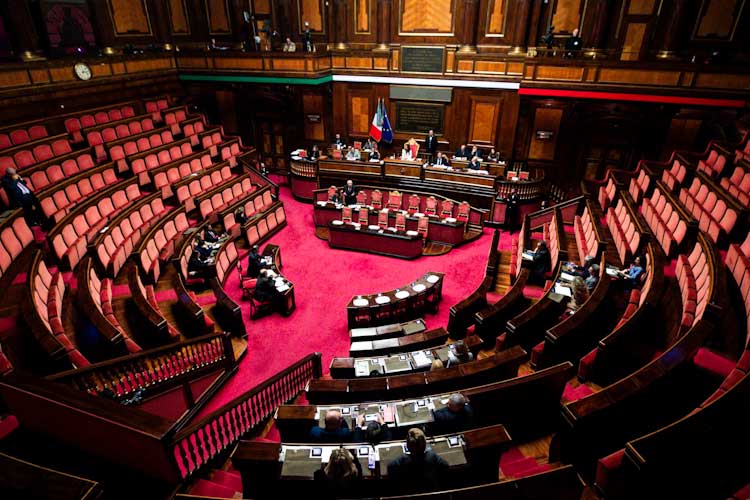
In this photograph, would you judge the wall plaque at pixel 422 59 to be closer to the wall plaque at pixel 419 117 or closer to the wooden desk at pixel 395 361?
the wall plaque at pixel 419 117

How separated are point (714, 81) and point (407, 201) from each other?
629 centimetres

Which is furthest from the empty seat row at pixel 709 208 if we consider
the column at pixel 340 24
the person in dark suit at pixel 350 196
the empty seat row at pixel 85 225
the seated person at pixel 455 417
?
the column at pixel 340 24

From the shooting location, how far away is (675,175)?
750 cm

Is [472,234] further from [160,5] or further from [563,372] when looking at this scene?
[160,5]

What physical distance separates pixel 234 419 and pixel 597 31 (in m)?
10.8

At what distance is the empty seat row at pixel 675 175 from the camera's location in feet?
23.7

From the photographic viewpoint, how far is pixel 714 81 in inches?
309

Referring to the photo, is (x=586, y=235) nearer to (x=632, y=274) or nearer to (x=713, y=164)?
(x=632, y=274)

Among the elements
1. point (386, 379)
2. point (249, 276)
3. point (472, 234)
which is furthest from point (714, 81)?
point (249, 276)

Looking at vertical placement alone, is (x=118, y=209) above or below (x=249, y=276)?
above

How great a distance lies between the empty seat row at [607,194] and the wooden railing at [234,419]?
254 inches

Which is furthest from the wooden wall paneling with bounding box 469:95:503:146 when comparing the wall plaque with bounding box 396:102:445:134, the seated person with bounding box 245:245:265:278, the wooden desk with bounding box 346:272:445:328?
the seated person with bounding box 245:245:265:278

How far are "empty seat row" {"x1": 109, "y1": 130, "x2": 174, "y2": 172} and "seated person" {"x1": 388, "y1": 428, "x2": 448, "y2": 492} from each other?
793cm

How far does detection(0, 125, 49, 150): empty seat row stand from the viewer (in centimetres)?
717
